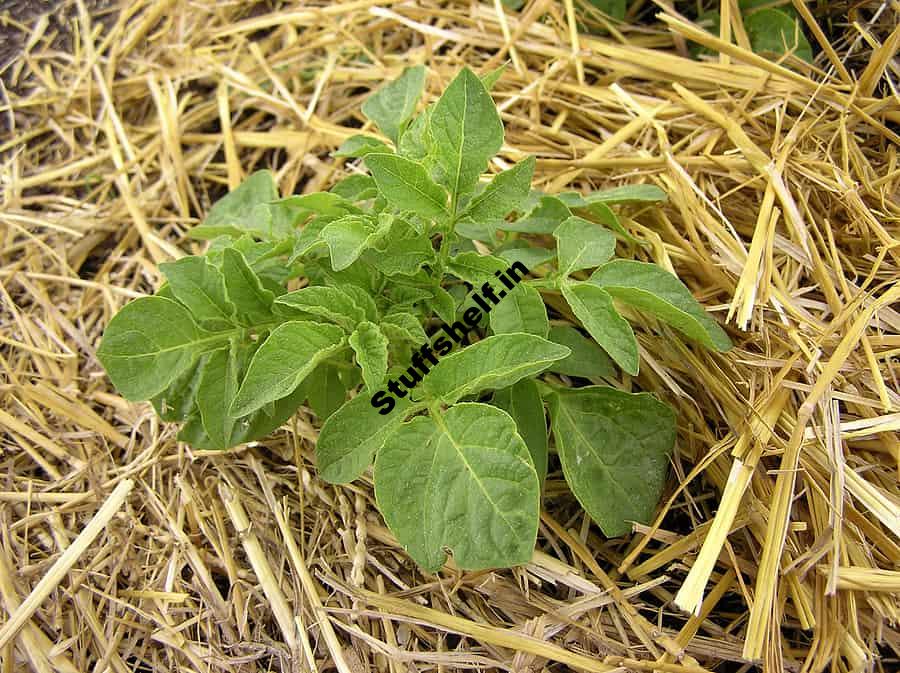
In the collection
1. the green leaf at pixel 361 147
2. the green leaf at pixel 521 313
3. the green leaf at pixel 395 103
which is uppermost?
the green leaf at pixel 395 103

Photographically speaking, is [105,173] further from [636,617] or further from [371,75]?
[636,617]

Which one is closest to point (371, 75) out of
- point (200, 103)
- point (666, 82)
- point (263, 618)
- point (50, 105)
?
point (200, 103)

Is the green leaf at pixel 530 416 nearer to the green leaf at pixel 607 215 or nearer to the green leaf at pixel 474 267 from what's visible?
the green leaf at pixel 474 267

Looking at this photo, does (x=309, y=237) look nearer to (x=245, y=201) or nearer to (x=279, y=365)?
(x=279, y=365)

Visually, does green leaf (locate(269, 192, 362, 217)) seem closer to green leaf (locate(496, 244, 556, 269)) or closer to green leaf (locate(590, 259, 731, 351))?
green leaf (locate(496, 244, 556, 269))

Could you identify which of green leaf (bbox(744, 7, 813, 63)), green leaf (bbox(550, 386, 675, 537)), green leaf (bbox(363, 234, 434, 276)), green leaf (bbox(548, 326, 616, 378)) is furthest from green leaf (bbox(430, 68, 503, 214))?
green leaf (bbox(744, 7, 813, 63))

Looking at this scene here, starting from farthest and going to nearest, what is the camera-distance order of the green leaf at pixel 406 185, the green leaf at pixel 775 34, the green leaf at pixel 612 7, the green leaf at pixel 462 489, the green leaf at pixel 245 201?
1. the green leaf at pixel 612 7
2. the green leaf at pixel 775 34
3. the green leaf at pixel 245 201
4. the green leaf at pixel 406 185
5. the green leaf at pixel 462 489

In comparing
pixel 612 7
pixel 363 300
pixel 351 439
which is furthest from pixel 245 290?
pixel 612 7

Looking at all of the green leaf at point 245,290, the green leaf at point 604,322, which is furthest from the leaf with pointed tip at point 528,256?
the green leaf at point 245,290
